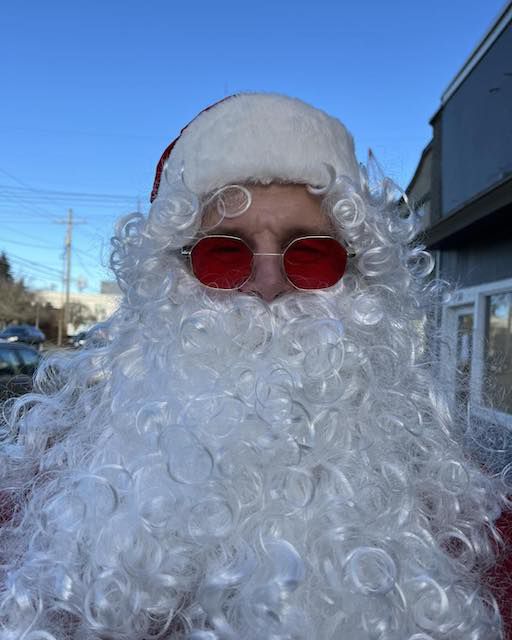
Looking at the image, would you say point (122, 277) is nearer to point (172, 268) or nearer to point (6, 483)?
point (172, 268)

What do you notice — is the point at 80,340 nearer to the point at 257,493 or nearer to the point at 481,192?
the point at 257,493

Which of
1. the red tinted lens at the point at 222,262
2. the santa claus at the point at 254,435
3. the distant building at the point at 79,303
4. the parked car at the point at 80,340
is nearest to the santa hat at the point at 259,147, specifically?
the santa claus at the point at 254,435

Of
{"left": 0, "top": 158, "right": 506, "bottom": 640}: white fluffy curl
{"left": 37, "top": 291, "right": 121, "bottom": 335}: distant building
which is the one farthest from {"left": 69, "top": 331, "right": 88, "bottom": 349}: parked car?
{"left": 37, "top": 291, "right": 121, "bottom": 335}: distant building

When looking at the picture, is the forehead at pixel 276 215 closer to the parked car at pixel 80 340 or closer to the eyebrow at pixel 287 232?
the eyebrow at pixel 287 232

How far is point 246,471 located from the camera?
1038 mm

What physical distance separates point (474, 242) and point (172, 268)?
19.2 ft

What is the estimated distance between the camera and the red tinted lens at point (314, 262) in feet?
4.49

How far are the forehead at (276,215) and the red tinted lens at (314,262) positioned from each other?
5 centimetres

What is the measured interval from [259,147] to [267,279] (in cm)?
32

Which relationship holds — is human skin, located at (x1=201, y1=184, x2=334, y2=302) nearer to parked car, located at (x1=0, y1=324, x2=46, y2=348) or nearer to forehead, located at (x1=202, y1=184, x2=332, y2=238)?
forehead, located at (x1=202, y1=184, x2=332, y2=238)

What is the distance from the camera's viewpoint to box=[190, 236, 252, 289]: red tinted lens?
1.35 m

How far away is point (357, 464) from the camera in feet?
3.73

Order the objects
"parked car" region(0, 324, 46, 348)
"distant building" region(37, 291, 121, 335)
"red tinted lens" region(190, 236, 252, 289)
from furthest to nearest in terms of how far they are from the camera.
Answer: "distant building" region(37, 291, 121, 335), "parked car" region(0, 324, 46, 348), "red tinted lens" region(190, 236, 252, 289)

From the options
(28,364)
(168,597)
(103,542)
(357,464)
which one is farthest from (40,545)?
(28,364)
